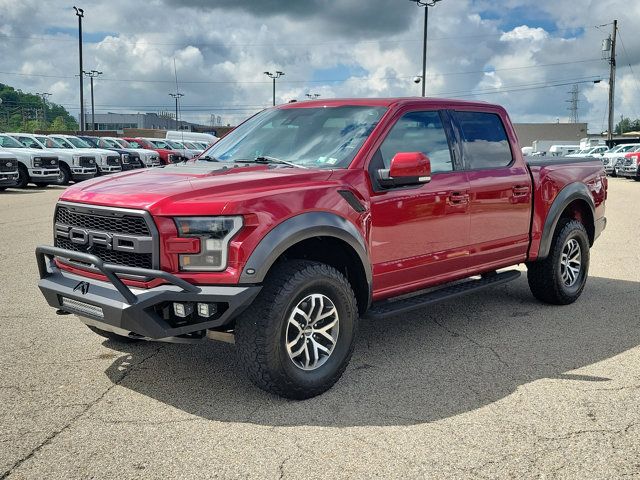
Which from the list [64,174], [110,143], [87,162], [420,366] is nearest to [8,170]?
[64,174]

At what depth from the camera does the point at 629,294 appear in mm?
6961

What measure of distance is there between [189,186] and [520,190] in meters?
3.10

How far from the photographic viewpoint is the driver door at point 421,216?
178 inches

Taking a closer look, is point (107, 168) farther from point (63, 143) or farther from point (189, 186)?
point (189, 186)

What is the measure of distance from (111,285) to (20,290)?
3.59 meters

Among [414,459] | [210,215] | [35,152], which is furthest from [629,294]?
[35,152]

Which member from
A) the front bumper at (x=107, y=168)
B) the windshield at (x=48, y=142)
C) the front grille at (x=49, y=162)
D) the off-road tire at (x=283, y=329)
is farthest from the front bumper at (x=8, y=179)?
the off-road tire at (x=283, y=329)

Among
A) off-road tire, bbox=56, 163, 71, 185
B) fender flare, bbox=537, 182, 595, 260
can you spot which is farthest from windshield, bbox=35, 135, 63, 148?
fender flare, bbox=537, 182, 595, 260

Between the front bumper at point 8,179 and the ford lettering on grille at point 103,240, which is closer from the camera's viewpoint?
the ford lettering on grille at point 103,240

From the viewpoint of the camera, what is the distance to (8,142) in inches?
858

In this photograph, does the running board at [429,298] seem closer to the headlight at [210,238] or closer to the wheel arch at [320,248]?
the wheel arch at [320,248]

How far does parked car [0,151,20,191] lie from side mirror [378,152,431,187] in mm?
17321

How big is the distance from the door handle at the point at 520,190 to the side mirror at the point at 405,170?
146 cm

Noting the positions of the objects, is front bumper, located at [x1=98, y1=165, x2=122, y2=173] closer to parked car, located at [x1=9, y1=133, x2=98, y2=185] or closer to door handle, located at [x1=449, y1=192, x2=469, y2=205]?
parked car, located at [x1=9, y1=133, x2=98, y2=185]
